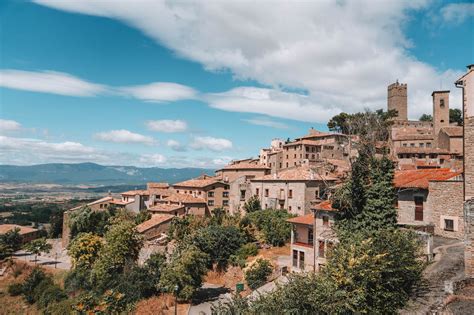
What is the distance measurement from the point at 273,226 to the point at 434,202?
18328 mm

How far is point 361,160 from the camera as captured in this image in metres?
25.1

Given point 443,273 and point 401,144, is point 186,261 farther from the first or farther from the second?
point 401,144

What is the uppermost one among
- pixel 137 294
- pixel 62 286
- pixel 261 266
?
pixel 261 266

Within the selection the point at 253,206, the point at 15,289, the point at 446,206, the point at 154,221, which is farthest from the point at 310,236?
the point at 15,289

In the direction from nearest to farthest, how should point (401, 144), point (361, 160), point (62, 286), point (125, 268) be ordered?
point (361, 160)
point (125, 268)
point (62, 286)
point (401, 144)

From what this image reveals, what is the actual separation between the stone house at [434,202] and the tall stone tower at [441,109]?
5319 centimetres

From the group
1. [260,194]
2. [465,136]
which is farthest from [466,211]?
[260,194]

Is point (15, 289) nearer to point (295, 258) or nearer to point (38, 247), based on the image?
point (38, 247)

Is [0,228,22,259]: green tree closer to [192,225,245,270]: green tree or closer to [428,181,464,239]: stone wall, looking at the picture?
[192,225,245,270]: green tree

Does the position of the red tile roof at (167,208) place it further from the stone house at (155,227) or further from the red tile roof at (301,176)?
the red tile roof at (301,176)

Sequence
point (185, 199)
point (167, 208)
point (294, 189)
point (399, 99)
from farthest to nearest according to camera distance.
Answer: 1. point (399, 99)
2. point (185, 199)
3. point (167, 208)
4. point (294, 189)

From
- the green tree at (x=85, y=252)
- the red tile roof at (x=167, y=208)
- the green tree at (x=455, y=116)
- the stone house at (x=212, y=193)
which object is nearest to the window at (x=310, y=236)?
the green tree at (x=85, y=252)

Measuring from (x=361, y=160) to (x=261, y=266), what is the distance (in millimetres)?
12909

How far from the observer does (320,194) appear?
4591 centimetres
